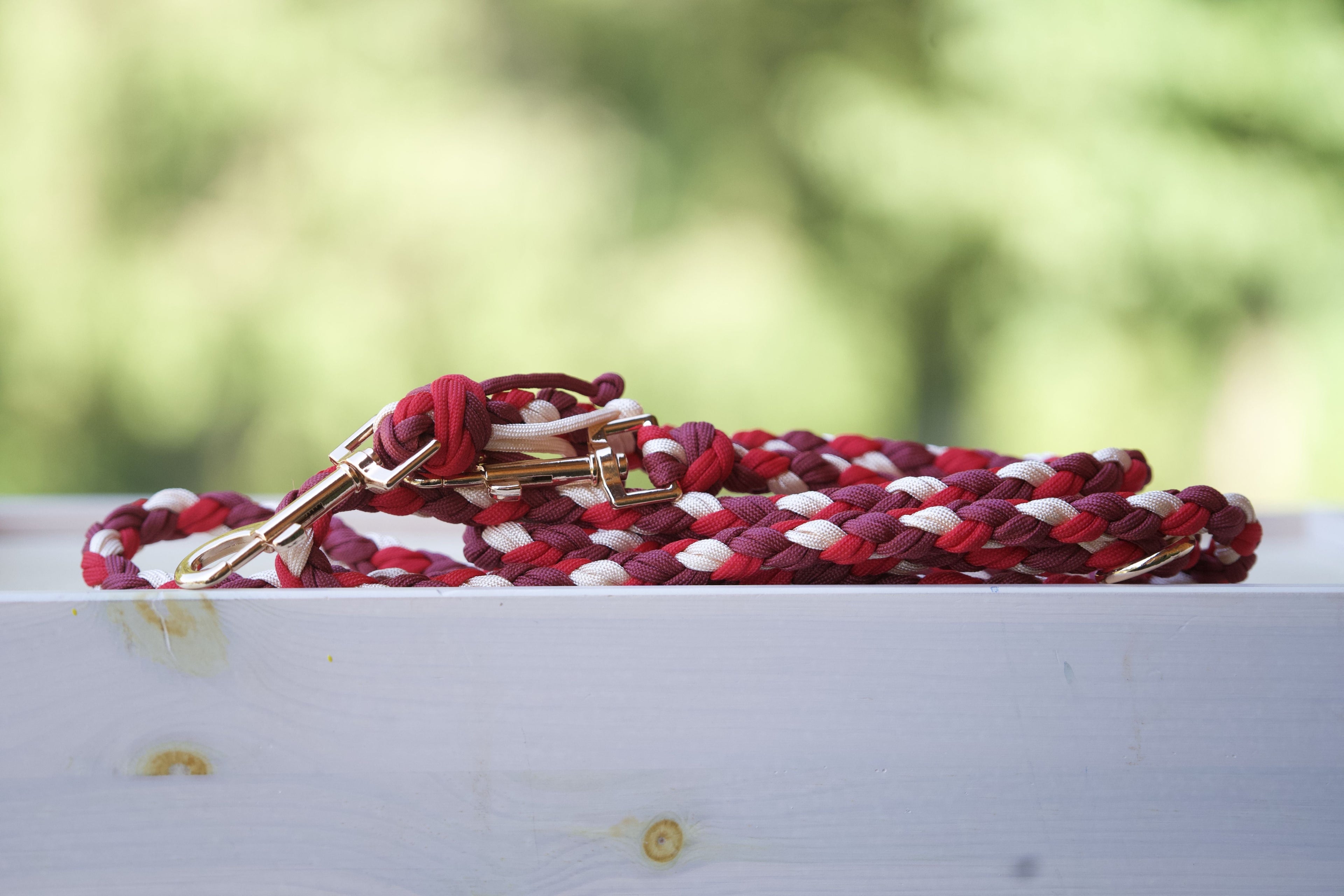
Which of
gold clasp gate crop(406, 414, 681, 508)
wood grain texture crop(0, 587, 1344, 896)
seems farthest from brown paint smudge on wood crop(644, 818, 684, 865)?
gold clasp gate crop(406, 414, 681, 508)

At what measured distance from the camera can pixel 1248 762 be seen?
1.06 ft

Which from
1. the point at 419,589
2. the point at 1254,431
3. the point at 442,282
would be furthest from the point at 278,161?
the point at 1254,431

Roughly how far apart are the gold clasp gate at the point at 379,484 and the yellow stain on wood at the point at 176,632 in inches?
1.3

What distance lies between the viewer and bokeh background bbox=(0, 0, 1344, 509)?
6.40 feet

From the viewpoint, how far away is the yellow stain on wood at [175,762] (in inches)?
12.3

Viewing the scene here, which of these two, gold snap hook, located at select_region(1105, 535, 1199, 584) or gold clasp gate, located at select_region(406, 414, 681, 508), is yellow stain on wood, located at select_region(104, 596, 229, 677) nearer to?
gold clasp gate, located at select_region(406, 414, 681, 508)

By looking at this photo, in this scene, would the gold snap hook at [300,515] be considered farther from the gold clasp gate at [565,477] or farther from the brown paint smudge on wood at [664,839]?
the brown paint smudge on wood at [664,839]

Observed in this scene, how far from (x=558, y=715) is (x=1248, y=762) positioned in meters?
0.25

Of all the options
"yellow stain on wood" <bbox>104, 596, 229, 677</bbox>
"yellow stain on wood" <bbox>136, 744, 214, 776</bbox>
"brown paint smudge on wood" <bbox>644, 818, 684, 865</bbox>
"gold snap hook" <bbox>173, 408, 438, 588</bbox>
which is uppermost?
"gold snap hook" <bbox>173, 408, 438, 588</bbox>

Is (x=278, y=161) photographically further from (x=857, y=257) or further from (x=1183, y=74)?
(x=1183, y=74)

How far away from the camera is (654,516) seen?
1.28 feet

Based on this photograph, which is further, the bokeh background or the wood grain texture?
the bokeh background

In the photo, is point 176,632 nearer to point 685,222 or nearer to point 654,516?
point 654,516

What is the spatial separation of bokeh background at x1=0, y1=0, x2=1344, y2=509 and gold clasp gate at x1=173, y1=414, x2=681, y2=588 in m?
1.52
